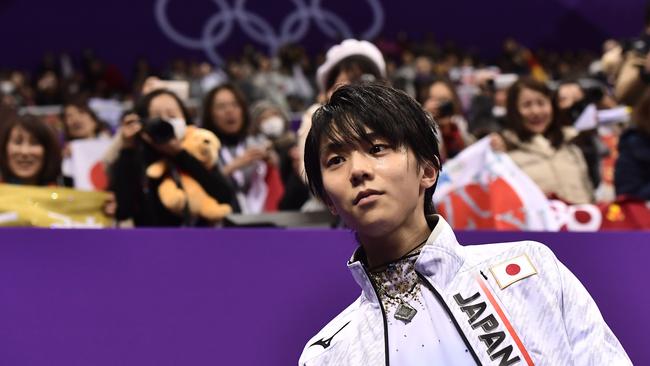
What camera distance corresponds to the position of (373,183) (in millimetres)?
2018

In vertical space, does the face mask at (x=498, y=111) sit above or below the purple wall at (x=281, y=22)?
below

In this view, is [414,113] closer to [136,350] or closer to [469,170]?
[136,350]

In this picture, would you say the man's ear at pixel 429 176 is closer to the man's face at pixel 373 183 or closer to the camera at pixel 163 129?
the man's face at pixel 373 183

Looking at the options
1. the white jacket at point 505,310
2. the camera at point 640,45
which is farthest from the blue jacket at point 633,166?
the white jacket at point 505,310

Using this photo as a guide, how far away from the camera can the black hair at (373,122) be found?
209 cm

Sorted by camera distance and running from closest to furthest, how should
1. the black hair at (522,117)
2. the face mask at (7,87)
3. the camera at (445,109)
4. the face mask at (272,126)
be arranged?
the camera at (445,109) < the black hair at (522,117) < the face mask at (272,126) < the face mask at (7,87)

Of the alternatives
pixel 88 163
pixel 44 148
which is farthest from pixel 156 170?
pixel 88 163

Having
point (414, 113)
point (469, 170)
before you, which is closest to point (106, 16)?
point (469, 170)

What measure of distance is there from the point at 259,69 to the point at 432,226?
1129cm

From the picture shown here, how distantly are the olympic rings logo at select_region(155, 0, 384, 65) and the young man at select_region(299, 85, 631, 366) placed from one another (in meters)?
14.5

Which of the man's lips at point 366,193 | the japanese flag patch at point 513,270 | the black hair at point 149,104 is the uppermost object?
the black hair at point 149,104

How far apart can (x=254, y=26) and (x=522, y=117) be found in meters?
12.1

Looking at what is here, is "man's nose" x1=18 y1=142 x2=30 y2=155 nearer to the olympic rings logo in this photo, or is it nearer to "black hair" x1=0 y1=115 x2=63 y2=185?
"black hair" x1=0 y1=115 x2=63 y2=185

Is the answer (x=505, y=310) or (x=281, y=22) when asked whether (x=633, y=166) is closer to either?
(x=505, y=310)
